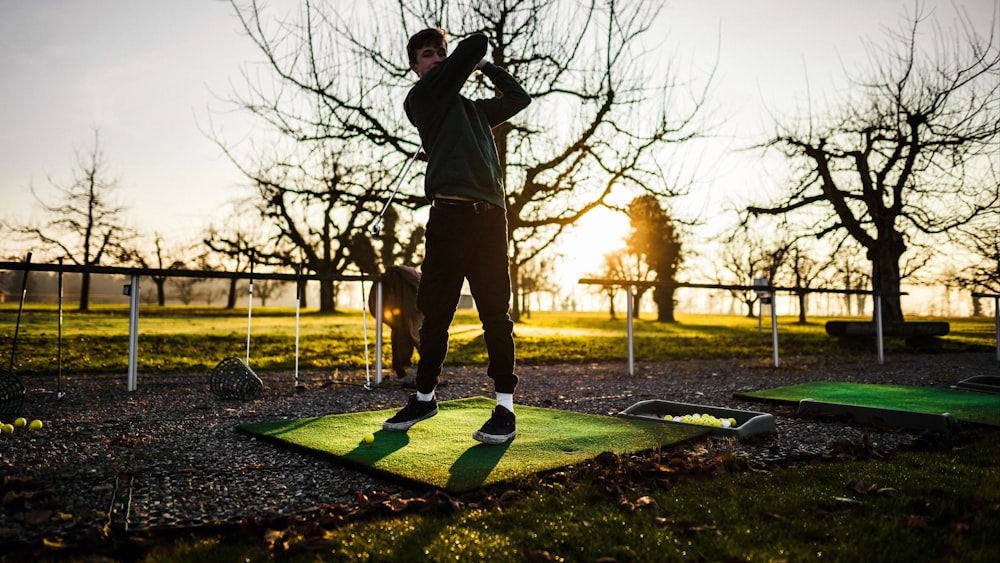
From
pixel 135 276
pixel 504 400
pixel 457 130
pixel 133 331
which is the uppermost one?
pixel 457 130

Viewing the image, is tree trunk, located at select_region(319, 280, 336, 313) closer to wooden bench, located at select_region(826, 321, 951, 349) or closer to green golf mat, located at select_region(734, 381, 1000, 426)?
wooden bench, located at select_region(826, 321, 951, 349)

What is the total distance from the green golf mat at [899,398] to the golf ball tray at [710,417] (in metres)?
1.13

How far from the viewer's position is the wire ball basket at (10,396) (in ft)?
14.5

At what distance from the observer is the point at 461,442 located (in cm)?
352

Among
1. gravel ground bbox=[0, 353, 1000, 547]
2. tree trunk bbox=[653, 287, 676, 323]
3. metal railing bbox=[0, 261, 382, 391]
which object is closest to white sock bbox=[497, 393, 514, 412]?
gravel ground bbox=[0, 353, 1000, 547]

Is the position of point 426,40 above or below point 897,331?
above

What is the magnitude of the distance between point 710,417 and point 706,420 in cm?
10

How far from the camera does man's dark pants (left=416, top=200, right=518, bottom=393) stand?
3.45 m

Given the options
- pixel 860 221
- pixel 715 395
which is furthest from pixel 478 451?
pixel 860 221

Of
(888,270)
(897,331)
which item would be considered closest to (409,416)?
(897,331)

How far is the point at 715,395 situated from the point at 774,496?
382 centimetres

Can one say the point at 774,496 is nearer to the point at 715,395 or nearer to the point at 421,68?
the point at 421,68

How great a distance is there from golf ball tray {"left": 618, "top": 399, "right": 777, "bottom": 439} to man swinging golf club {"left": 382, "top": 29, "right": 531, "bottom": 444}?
4.39 feet

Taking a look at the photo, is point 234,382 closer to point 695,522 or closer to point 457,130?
point 457,130
